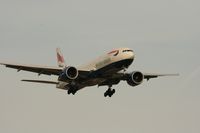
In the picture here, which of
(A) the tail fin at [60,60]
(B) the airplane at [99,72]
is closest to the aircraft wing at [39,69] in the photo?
(B) the airplane at [99,72]

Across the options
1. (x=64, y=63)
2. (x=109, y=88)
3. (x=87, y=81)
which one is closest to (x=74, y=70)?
(x=87, y=81)

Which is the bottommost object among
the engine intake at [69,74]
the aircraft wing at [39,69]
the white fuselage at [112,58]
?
the engine intake at [69,74]

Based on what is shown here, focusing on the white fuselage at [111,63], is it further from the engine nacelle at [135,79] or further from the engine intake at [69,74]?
the engine nacelle at [135,79]

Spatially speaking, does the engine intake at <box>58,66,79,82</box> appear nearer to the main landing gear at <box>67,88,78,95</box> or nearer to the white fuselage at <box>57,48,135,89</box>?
the white fuselage at <box>57,48,135,89</box>

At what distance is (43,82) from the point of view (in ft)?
307

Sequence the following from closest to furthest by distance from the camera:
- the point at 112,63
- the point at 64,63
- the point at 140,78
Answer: the point at 112,63
the point at 140,78
the point at 64,63

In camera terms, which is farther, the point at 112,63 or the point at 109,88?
the point at 109,88

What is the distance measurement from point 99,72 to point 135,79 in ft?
21.2

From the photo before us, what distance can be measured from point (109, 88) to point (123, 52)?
28.7 ft

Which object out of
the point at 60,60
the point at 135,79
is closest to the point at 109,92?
the point at 135,79

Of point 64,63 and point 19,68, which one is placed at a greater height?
point 64,63

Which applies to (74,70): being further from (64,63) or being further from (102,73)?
(64,63)

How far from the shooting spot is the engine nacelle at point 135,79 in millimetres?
92250

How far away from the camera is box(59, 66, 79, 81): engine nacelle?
289 feet
